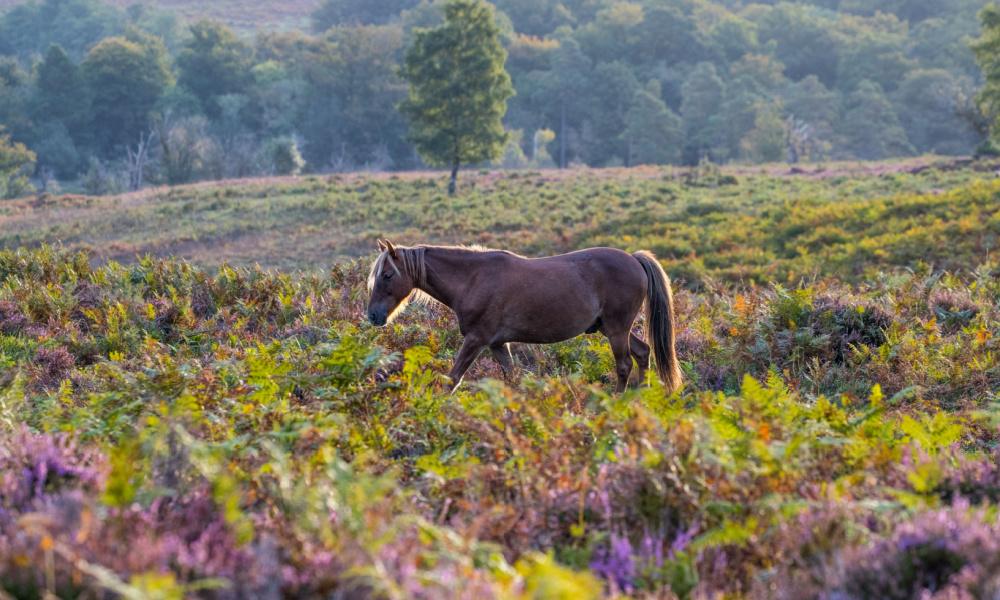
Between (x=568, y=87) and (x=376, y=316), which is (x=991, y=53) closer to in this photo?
(x=376, y=316)

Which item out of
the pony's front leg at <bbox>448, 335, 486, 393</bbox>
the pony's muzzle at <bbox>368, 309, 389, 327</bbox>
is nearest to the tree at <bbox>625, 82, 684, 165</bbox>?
the pony's muzzle at <bbox>368, 309, 389, 327</bbox>

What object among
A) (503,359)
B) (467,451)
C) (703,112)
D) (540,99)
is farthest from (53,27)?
(467,451)

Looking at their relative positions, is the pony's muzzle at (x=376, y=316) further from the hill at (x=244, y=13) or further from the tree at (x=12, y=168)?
the hill at (x=244, y=13)

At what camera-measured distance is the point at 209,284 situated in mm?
12617

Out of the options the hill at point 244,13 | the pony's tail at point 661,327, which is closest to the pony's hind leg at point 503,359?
the pony's tail at point 661,327

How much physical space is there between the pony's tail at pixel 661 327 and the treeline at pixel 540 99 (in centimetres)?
6225

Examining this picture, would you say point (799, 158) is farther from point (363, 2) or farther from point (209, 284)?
point (363, 2)

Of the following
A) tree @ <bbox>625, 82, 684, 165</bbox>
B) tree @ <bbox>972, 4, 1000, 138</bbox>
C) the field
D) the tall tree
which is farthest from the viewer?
the tall tree

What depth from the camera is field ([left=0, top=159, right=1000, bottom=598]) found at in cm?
315

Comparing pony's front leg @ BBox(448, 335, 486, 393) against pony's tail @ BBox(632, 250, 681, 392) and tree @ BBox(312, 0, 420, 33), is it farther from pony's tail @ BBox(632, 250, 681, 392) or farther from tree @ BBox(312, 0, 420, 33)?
tree @ BBox(312, 0, 420, 33)

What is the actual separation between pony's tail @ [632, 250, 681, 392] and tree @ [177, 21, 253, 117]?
9299 cm

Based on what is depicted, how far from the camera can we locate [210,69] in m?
96.1

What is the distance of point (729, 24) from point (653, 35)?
11543 mm

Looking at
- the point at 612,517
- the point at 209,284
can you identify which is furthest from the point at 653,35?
the point at 612,517
